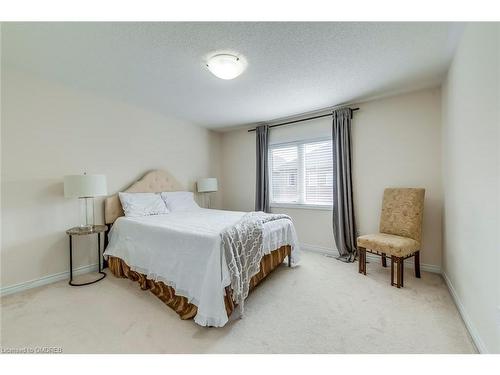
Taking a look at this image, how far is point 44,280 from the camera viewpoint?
8.29ft

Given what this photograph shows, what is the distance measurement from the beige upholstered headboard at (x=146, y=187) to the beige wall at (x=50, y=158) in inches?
5.5

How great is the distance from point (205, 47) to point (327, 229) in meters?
3.12

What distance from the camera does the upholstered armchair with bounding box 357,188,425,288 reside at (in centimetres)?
237

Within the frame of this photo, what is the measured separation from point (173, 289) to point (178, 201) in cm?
184

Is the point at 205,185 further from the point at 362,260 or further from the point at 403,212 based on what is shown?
the point at 403,212

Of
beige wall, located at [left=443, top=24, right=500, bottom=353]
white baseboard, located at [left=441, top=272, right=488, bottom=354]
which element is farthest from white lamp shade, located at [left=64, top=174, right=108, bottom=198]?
white baseboard, located at [left=441, top=272, right=488, bottom=354]

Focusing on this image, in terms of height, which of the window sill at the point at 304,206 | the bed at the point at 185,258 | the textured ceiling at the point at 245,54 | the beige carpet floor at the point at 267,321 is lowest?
the beige carpet floor at the point at 267,321

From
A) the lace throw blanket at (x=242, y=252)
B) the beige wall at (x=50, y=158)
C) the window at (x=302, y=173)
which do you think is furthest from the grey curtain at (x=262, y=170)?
the beige wall at (x=50, y=158)

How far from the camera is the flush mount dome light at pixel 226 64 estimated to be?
1.99 metres

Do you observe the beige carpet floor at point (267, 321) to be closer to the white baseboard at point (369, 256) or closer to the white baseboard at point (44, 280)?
the white baseboard at point (44, 280)

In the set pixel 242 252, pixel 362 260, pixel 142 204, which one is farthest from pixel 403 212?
pixel 142 204

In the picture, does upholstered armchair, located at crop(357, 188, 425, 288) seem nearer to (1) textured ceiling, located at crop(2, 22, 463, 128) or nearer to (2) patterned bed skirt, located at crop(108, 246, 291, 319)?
(2) patterned bed skirt, located at crop(108, 246, 291, 319)

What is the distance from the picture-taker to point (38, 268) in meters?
2.50
